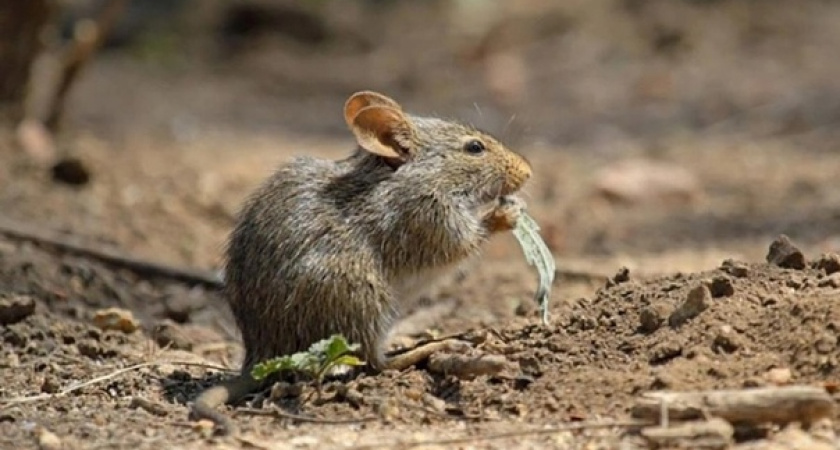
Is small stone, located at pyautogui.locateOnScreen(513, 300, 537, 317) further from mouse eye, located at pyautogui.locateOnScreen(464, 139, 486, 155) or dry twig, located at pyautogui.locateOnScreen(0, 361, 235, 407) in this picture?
dry twig, located at pyautogui.locateOnScreen(0, 361, 235, 407)

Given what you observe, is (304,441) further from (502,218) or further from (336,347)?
(502,218)

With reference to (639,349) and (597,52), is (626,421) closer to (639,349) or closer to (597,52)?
(639,349)

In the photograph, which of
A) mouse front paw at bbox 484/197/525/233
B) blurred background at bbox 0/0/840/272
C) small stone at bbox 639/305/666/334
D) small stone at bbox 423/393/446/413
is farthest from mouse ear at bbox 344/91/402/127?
small stone at bbox 639/305/666/334

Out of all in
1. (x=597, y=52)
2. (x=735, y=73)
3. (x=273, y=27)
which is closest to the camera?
(x=735, y=73)

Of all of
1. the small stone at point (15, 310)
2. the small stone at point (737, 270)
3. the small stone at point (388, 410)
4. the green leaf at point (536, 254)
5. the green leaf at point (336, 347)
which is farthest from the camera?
Answer: the small stone at point (15, 310)

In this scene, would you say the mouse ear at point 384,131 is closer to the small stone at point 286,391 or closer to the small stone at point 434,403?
the small stone at point 286,391

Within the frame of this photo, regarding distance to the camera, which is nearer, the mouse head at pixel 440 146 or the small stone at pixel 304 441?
the small stone at pixel 304 441

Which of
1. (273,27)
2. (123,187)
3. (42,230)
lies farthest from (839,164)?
(273,27)


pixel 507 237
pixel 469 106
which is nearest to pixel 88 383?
pixel 507 237

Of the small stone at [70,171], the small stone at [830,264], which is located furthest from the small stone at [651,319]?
the small stone at [70,171]
